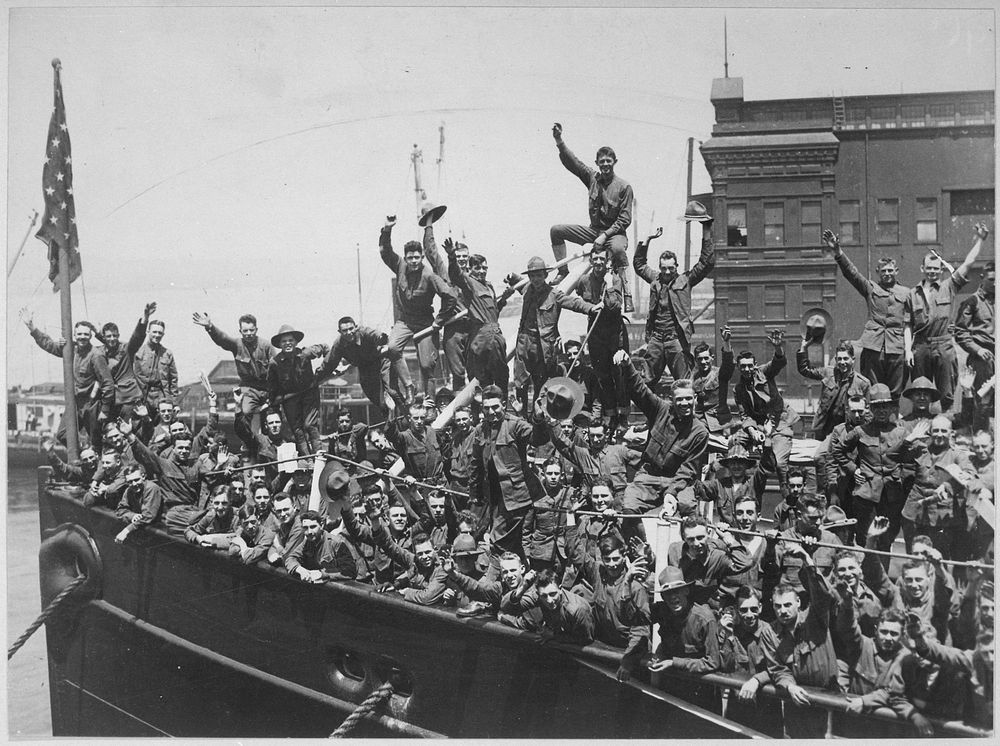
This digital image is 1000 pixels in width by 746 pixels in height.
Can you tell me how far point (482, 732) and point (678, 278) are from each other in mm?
3446

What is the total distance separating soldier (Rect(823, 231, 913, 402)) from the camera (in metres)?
7.04

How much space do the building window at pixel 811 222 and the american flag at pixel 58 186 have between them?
225 inches

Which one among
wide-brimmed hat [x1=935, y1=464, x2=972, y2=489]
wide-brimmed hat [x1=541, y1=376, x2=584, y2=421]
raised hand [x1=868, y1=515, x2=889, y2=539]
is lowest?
raised hand [x1=868, y1=515, x2=889, y2=539]

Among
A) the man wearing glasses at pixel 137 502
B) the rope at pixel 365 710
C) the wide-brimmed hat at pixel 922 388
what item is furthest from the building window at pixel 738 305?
the man wearing glasses at pixel 137 502

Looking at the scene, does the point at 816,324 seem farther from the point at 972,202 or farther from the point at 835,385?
the point at 972,202

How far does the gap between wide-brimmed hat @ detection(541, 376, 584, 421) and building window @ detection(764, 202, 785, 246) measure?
1805mm

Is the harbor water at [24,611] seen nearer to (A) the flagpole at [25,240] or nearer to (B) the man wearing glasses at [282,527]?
(A) the flagpole at [25,240]

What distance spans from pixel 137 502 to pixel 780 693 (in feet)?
16.3

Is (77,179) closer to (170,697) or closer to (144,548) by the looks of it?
(144,548)

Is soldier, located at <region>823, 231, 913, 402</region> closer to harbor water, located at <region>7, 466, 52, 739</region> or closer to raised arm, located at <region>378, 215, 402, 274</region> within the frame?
raised arm, located at <region>378, 215, 402, 274</region>

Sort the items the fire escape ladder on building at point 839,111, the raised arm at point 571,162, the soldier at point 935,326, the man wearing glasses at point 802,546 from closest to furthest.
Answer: the man wearing glasses at point 802,546 → the soldier at point 935,326 → the raised arm at point 571,162 → the fire escape ladder on building at point 839,111

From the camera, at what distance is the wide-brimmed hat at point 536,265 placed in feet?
24.7

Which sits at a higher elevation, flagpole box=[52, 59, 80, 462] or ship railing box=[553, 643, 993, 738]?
flagpole box=[52, 59, 80, 462]

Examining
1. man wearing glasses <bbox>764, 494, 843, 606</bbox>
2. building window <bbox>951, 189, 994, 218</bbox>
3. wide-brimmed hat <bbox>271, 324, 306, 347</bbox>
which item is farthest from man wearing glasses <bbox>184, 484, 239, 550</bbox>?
building window <bbox>951, 189, 994, 218</bbox>
